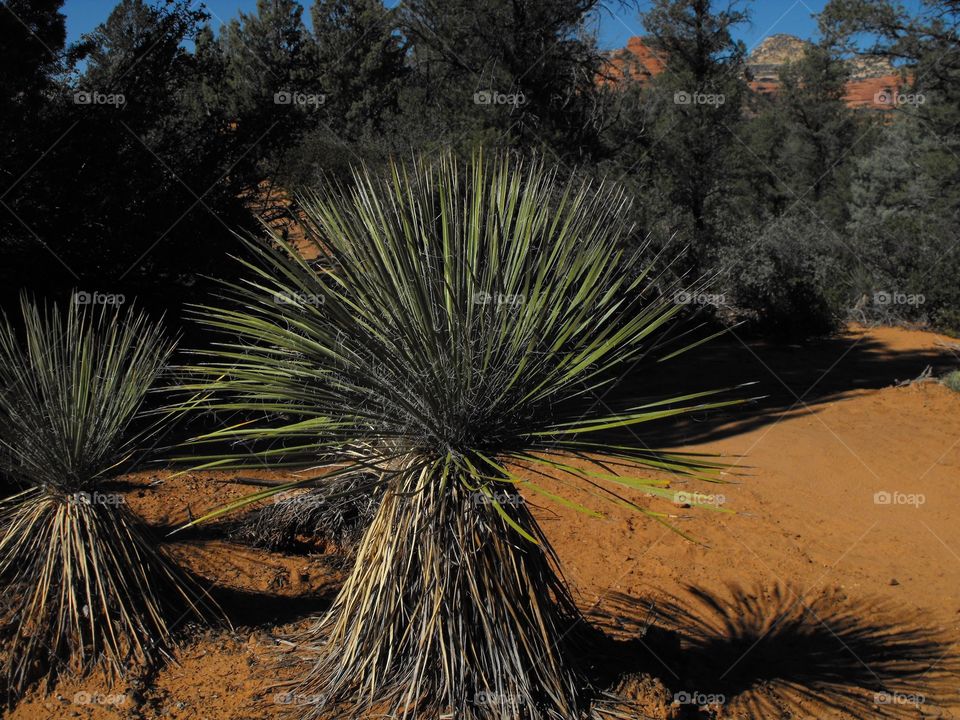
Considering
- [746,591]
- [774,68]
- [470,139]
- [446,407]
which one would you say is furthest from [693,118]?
[774,68]

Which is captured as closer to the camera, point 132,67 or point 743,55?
point 132,67

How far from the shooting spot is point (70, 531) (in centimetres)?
370

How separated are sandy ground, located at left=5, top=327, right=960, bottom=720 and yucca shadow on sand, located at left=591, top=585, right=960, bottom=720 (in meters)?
0.01

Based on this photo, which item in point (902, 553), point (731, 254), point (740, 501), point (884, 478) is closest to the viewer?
point (902, 553)

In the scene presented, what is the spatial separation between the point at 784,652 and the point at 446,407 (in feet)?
9.33

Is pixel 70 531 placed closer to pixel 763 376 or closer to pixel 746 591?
pixel 746 591

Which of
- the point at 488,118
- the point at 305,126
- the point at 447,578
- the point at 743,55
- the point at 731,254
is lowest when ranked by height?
the point at 447,578

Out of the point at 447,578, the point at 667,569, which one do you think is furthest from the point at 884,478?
the point at 447,578

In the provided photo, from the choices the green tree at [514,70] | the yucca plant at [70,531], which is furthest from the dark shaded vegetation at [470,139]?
the yucca plant at [70,531]

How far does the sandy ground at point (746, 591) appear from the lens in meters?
3.61

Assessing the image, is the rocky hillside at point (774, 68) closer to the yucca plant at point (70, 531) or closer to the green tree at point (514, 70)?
the green tree at point (514, 70)

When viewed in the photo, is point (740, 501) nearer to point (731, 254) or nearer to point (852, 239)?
point (731, 254)

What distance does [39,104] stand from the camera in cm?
788

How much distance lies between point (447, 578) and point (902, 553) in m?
4.60
